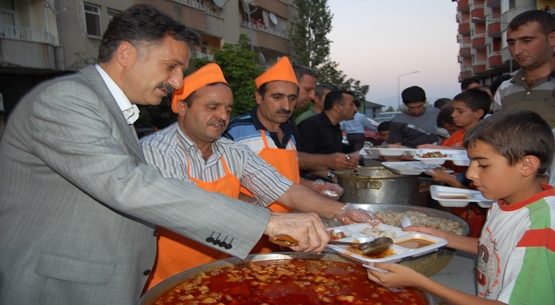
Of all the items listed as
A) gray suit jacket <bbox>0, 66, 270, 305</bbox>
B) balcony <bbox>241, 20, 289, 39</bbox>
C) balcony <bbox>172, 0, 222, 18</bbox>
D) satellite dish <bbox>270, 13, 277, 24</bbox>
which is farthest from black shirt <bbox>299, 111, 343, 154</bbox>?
satellite dish <bbox>270, 13, 277, 24</bbox>

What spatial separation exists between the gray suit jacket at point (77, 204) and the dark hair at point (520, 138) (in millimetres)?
1047

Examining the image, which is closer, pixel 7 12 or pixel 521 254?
pixel 521 254

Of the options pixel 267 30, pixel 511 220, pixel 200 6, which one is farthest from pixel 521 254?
pixel 267 30

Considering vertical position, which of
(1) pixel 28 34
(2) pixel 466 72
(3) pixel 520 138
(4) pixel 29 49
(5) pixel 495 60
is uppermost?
(2) pixel 466 72

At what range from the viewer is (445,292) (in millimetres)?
1316

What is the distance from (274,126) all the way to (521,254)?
228 cm

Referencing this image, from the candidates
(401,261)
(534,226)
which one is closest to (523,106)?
(534,226)

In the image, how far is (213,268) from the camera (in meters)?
1.58

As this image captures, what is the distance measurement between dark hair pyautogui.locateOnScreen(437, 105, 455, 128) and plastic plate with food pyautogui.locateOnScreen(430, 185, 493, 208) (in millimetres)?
2997

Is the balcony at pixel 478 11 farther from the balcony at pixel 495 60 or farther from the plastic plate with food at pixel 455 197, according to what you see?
the plastic plate with food at pixel 455 197

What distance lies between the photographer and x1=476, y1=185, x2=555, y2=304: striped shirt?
46.9 inches

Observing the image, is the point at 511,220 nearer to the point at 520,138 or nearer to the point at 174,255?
the point at 520,138

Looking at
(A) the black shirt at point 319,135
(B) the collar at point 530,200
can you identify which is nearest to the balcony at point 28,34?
(A) the black shirt at point 319,135

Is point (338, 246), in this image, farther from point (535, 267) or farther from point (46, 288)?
point (46, 288)
